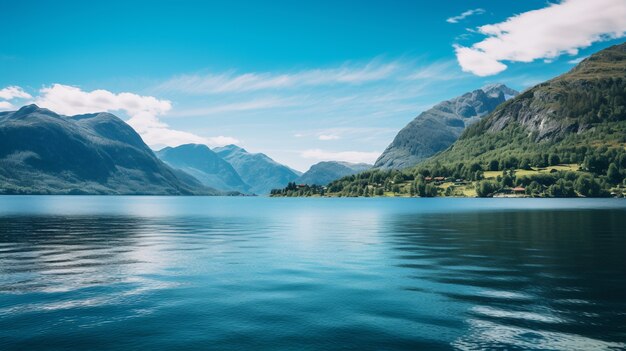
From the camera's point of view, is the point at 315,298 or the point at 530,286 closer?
the point at 315,298

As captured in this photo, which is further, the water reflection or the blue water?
the water reflection

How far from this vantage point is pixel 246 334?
20.2 m

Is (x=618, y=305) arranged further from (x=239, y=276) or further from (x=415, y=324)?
(x=239, y=276)

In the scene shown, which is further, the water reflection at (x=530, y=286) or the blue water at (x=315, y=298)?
the water reflection at (x=530, y=286)

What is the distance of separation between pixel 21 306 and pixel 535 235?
6545 centimetres

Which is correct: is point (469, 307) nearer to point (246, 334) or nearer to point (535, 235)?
point (246, 334)

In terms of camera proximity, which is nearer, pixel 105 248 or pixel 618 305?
pixel 618 305

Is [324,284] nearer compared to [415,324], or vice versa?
[415,324]

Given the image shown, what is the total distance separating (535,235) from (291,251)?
39.6 metres

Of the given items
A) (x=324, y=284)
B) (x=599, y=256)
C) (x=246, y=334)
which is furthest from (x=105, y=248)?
(x=599, y=256)

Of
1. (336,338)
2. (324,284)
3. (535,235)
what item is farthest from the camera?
(535,235)

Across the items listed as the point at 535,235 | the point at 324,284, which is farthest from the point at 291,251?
the point at 535,235

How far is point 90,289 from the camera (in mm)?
29344

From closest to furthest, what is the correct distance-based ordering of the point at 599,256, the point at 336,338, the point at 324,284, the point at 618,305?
the point at 336,338
the point at 618,305
the point at 324,284
the point at 599,256
